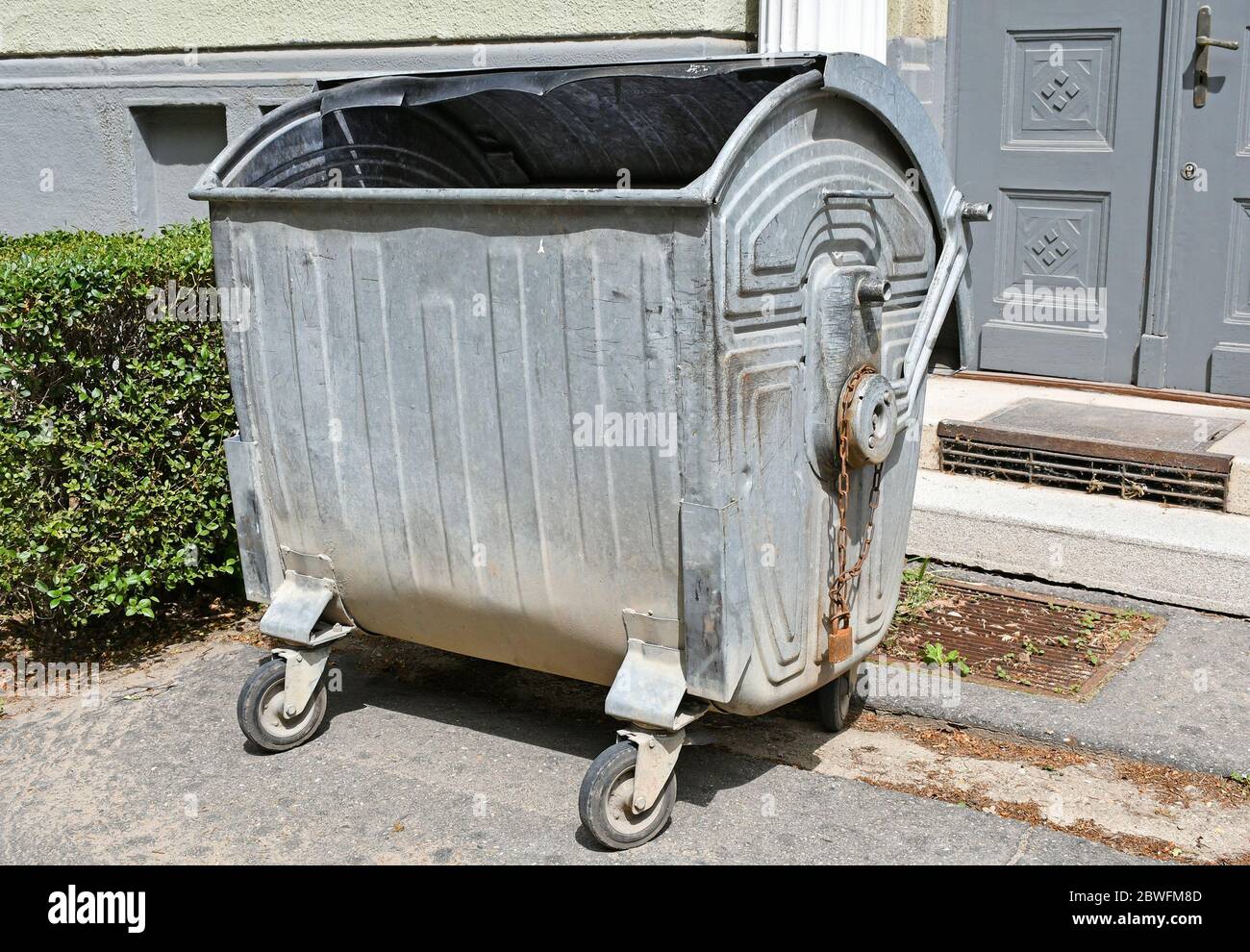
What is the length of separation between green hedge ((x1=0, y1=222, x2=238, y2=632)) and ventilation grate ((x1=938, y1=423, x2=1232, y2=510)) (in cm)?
278

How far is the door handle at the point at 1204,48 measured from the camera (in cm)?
539

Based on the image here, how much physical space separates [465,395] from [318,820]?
46.6 inches

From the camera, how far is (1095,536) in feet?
15.5

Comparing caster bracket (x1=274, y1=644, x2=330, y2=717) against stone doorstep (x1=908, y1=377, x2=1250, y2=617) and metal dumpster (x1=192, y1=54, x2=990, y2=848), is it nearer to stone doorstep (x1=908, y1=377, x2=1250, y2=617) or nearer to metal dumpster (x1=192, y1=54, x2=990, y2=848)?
metal dumpster (x1=192, y1=54, x2=990, y2=848)

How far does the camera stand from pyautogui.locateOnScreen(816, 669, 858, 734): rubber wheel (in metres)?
3.96

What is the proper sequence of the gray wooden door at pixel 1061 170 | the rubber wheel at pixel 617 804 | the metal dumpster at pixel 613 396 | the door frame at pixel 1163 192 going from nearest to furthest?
the metal dumpster at pixel 613 396
the rubber wheel at pixel 617 804
the door frame at pixel 1163 192
the gray wooden door at pixel 1061 170

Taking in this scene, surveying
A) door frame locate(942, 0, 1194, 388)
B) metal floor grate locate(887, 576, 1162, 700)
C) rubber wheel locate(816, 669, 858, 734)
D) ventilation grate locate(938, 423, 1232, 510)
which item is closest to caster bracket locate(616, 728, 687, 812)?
rubber wheel locate(816, 669, 858, 734)

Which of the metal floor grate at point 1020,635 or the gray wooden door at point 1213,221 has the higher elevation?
the gray wooden door at point 1213,221

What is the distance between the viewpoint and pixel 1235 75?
541 cm

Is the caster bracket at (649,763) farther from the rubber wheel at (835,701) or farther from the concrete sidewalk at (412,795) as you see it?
the rubber wheel at (835,701)

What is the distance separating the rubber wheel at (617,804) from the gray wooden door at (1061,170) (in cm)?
345

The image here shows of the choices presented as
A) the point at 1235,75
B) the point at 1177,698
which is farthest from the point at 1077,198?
the point at 1177,698

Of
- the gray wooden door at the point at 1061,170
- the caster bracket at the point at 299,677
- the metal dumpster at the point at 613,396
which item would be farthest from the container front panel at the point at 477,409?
the gray wooden door at the point at 1061,170
